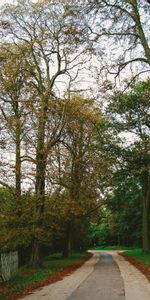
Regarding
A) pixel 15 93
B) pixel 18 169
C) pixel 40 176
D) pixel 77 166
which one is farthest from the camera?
pixel 77 166

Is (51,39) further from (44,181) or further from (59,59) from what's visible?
(44,181)

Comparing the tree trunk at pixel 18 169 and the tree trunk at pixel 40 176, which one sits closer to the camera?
the tree trunk at pixel 18 169

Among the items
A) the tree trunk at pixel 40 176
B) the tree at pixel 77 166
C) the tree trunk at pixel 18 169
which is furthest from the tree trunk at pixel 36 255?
the tree trunk at pixel 18 169

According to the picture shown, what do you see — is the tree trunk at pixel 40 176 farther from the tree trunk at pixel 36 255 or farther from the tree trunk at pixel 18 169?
the tree trunk at pixel 18 169

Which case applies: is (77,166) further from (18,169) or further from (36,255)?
(18,169)

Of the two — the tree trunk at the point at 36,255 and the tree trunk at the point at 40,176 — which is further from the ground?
the tree trunk at the point at 40,176

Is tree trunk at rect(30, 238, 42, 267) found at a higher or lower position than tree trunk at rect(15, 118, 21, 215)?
lower

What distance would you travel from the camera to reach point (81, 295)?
12266 millimetres

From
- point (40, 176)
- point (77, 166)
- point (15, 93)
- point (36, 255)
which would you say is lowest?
point (36, 255)

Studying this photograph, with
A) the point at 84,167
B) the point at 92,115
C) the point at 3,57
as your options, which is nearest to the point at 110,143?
the point at 84,167

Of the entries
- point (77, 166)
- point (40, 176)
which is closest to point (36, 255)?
point (40, 176)

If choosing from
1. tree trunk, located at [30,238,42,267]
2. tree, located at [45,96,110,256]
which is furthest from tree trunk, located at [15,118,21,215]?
tree trunk, located at [30,238,42,267]

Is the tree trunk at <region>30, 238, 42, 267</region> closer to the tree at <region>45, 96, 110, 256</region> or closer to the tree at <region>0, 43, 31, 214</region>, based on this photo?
the tree at <region>45, 96, 110, 256</region>

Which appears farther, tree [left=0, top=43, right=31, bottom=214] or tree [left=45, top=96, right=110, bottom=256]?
tree [left=45, top=96, right=110, bottom=256]
